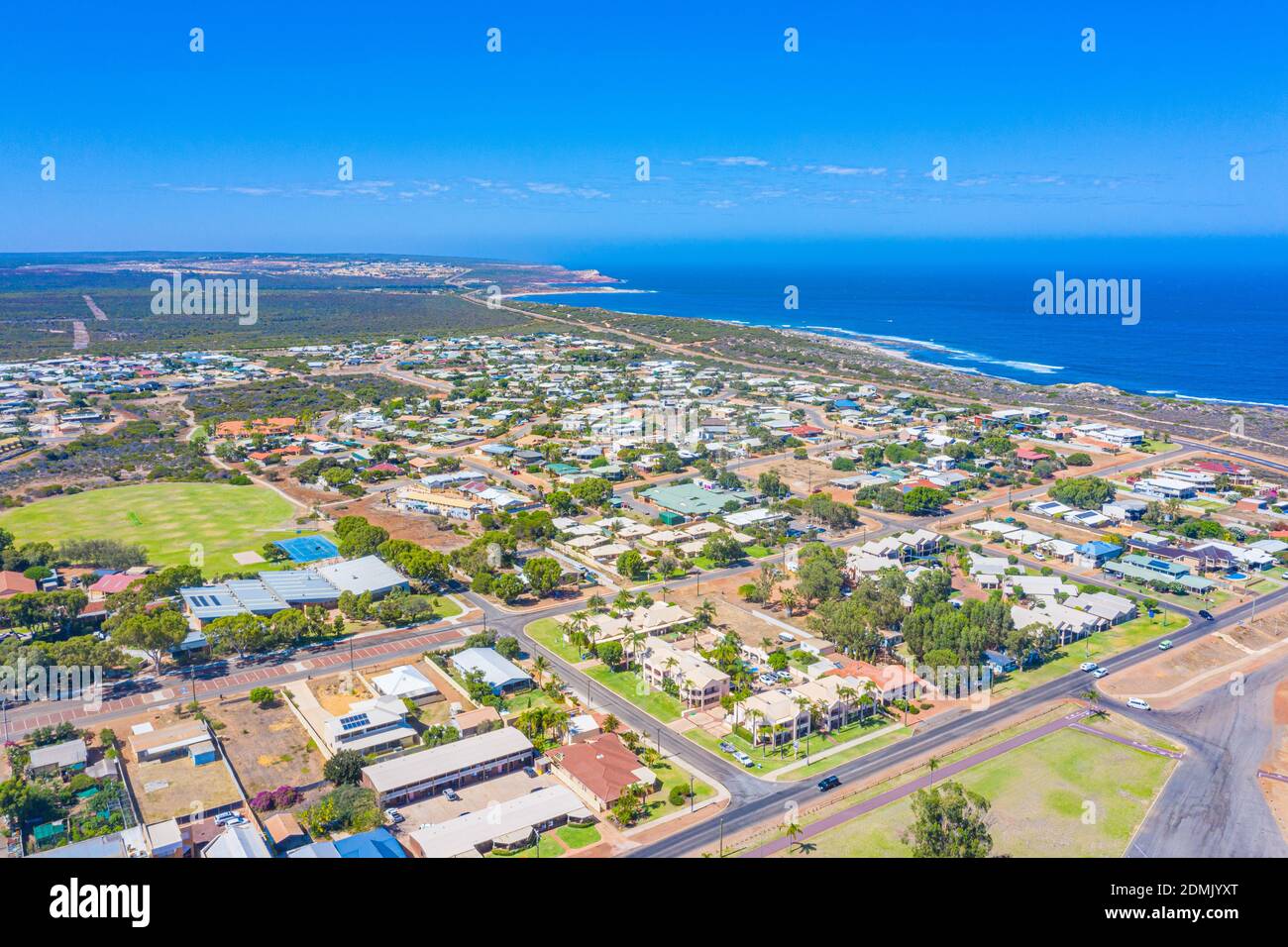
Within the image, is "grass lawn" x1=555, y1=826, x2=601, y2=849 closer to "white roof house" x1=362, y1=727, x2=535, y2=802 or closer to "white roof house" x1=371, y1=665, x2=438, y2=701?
"white roof house" x1=362, y1=727, x2=535, y2=802

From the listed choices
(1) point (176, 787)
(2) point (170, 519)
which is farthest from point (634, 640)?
(2) point (170, 519)

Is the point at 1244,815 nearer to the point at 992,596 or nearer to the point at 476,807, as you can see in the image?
the point at 992,596


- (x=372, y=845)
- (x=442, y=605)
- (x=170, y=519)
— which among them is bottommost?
(x=372, y=845)

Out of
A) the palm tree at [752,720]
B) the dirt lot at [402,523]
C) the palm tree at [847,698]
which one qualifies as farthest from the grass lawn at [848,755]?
the dirt lot at [402,523]

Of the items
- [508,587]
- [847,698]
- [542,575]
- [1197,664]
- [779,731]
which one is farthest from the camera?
[542,575]

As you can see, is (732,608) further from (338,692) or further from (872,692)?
(338,692)

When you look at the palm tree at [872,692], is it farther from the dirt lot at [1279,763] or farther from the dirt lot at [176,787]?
the dirt lot at [176,787]
